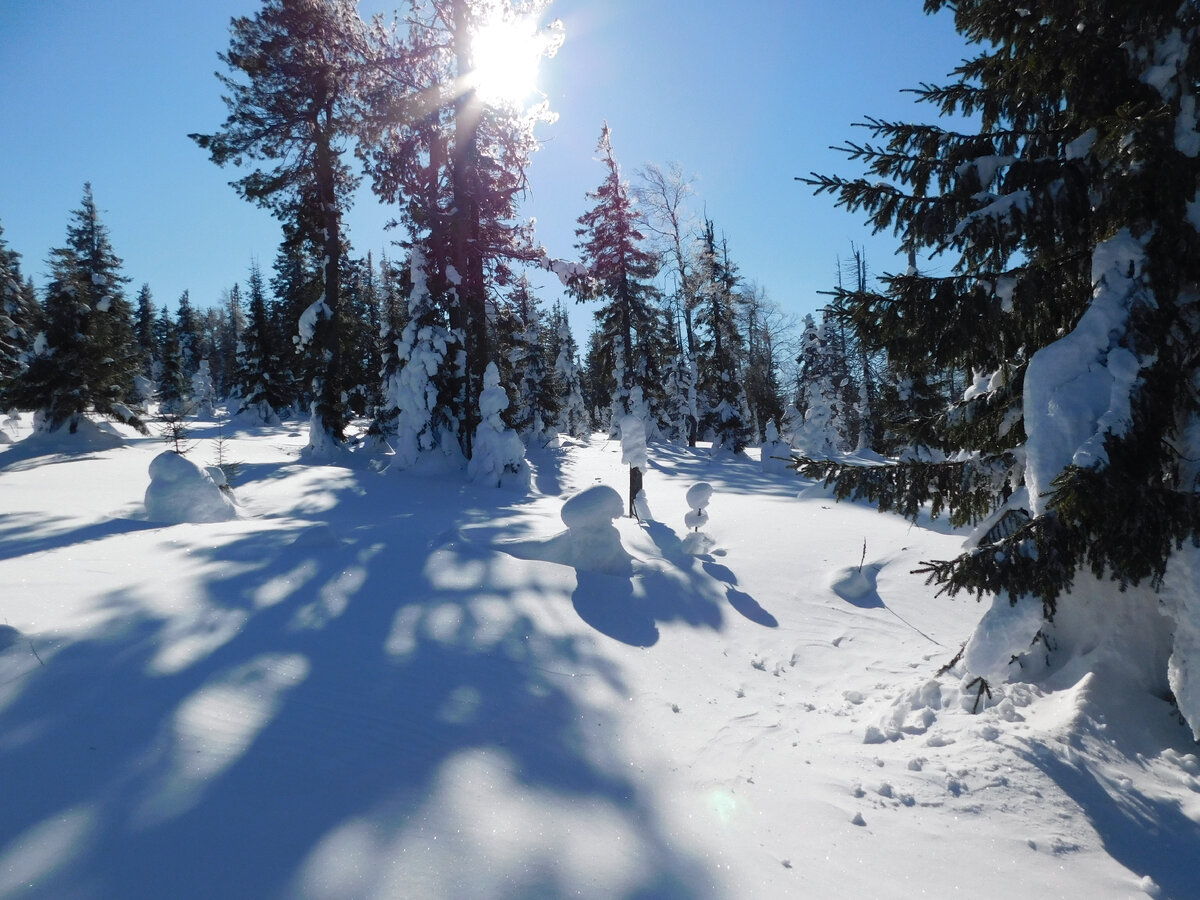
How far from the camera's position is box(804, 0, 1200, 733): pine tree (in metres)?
3.38

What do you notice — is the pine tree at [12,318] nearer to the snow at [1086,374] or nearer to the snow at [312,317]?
the snow at [312,317]

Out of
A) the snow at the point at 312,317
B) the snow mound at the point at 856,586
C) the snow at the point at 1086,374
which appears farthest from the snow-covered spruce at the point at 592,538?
the snow at the point at 312,317

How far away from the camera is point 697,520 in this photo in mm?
10141

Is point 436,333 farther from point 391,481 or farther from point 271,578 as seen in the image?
point 271,578

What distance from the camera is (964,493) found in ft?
15.9

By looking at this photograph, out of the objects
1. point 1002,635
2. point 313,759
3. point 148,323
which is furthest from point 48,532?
point 148,323

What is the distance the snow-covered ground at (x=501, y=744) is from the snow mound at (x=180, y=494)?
1209 millimetres

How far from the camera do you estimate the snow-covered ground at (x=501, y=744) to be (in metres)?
2.34

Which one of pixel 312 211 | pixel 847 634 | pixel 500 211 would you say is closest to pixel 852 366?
pixel 500 211

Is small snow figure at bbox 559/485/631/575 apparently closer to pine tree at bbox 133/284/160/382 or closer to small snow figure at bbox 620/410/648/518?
→ small snow figure at bbox 620/410/648/518

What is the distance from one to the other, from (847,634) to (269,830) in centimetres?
592

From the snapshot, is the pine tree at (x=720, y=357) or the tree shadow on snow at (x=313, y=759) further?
the pine tree at (x=720, y=357)

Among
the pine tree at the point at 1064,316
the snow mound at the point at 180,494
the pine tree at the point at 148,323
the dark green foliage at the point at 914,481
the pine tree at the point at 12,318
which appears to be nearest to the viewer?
the pine tree at the point at 1064,316

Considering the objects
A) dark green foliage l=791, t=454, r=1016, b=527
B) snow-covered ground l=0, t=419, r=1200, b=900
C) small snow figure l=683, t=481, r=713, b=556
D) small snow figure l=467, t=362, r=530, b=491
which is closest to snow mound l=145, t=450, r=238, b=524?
snow-covered ground l=0, t=419, r=1200, b=900
